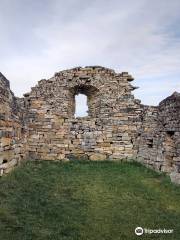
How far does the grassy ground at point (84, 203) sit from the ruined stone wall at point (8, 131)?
380mm

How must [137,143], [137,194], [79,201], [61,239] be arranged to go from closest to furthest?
[61,239], [79,201], [137,194], [137,143]

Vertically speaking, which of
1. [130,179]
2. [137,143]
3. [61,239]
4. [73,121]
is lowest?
[61,239]

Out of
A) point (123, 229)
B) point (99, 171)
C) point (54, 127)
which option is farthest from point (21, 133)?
point (123, 229)

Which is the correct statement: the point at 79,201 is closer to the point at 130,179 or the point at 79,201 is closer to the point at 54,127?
the point at 130,179

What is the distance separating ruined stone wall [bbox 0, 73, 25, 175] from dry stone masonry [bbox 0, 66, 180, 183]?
0.48 metres

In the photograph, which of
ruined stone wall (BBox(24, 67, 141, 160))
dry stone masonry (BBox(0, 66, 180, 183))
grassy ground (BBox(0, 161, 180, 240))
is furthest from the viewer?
ruined stone wall (BBox(24, 67, 141, 160))

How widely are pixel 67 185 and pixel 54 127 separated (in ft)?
13.2

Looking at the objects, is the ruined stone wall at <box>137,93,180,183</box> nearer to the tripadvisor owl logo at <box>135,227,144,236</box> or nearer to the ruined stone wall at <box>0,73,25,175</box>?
the tripadvisor owl logo at <box>135,227,144,236</box>

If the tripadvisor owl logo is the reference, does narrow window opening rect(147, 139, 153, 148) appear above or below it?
above

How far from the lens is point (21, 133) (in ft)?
38.0

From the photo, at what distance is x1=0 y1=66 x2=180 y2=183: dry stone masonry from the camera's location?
12.1 meters

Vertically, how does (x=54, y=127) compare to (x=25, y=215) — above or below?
above

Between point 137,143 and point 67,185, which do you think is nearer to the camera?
point 67,185

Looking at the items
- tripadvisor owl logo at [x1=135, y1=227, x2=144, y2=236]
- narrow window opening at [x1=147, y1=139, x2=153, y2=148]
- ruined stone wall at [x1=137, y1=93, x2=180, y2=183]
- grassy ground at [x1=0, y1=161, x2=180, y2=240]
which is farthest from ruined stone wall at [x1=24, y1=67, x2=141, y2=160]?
tripadvisor owl logo at [x1=135, y1=227, x2=144, y2=236]
